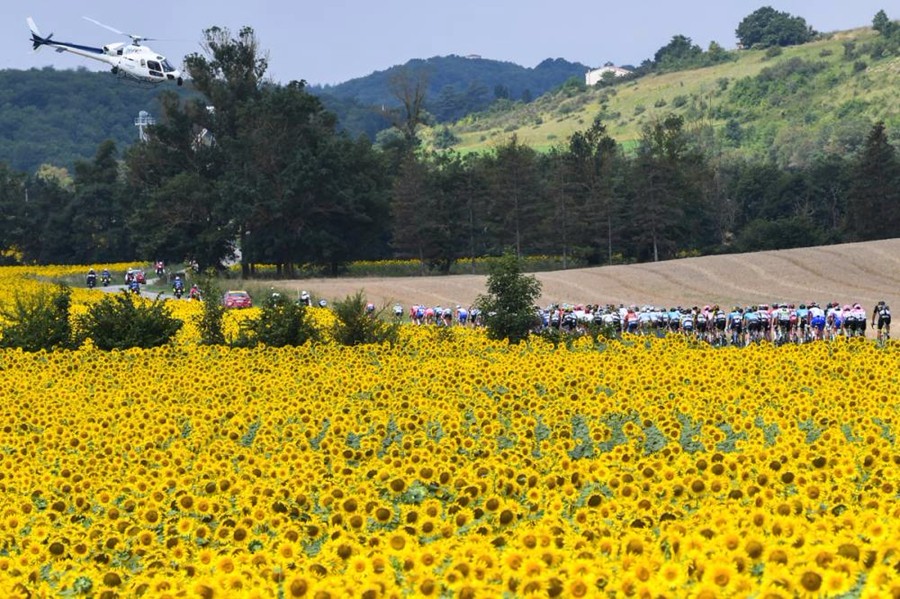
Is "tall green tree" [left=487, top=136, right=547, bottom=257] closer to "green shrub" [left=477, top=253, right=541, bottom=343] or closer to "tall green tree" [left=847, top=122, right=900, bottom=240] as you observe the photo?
"tall green tree" [left=847, top=122, right=900, bottom=240]

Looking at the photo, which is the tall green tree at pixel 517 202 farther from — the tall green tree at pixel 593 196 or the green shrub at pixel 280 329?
the green shrub at pixel 280 329

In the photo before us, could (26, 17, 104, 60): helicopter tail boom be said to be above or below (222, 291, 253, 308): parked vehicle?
above

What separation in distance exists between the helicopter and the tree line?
358 inches

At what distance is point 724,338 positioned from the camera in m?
39.0

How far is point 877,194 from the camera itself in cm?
10275

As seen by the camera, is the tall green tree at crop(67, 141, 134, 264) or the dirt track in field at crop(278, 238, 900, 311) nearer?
the dirt track in field at crop(278, 238, 900, 311)

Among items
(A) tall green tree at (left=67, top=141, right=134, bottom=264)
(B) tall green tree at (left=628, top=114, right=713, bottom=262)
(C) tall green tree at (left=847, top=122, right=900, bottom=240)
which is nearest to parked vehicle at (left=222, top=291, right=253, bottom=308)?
(B) tall green tree at (left=628, top=114, right=713, bottom=262)

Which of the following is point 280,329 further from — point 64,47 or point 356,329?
point 64,47

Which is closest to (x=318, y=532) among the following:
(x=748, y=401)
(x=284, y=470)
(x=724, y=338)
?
(x=284, y=470)

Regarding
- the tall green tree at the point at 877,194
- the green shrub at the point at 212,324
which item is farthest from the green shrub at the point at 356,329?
the tall green tree at the point at 877,194

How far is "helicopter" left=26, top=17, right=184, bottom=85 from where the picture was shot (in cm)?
8406

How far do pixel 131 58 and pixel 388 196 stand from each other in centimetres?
2591

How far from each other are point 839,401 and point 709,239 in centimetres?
10590

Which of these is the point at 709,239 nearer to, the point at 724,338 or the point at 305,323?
the point at 724,338
